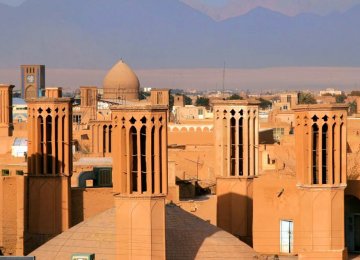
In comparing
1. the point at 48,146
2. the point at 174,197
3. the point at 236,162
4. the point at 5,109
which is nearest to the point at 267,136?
the point at 5,109

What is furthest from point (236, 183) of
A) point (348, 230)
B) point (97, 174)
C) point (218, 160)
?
point (97, 174)

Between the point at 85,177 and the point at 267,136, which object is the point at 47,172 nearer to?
the point at 85,177

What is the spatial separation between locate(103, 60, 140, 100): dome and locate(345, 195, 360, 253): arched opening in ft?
122

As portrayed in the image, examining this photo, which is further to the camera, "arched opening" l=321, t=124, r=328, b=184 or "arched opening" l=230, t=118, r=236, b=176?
"arched opening" l=230, t=118, r=236, b=176

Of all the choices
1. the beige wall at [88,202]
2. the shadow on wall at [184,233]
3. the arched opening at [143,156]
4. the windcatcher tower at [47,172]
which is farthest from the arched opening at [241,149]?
the arched opening at [143,156]

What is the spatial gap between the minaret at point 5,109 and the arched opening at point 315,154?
19.1 meters

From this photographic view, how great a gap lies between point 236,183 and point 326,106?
388 centimetres

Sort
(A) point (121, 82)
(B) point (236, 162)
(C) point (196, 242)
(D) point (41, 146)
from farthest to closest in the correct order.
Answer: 1. (A) point (121, 82)
2. (D) point (41, 146)
3. (B) point (236, 162)
4. (C) point (196, 242)

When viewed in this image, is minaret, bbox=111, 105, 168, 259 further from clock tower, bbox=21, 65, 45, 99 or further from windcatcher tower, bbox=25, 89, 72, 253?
clock tower, bbox=21, 65, 45, 99

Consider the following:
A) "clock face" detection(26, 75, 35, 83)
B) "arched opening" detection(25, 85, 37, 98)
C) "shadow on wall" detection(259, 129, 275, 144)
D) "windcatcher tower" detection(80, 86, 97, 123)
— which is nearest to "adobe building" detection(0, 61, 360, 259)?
"shadow on wall" detection(259, 129, 275, 144)

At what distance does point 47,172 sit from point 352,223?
6.65m

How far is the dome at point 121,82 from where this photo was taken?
6319 centimetres

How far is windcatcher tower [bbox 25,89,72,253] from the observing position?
90.7 feet

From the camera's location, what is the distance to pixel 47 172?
27844 mm
